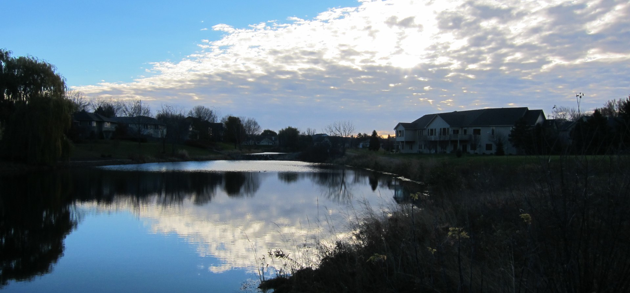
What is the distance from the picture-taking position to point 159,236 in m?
12.4

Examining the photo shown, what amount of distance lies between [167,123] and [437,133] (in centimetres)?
4466

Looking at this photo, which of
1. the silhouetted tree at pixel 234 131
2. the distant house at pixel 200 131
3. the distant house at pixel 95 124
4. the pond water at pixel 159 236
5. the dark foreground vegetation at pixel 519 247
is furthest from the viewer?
the silhouetted tree at pixel 234 131

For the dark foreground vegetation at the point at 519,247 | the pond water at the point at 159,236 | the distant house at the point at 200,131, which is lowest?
the pond water at the point at 159,236

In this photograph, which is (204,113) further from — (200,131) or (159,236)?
(159,236)

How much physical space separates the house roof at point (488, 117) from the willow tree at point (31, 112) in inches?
1756

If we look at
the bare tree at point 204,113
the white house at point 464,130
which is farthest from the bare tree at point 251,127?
the white house at point 464,130

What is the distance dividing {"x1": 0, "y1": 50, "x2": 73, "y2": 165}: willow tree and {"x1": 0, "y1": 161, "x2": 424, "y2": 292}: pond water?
12354mm

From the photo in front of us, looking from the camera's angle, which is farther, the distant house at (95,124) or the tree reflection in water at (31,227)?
the distant house at (95,124)

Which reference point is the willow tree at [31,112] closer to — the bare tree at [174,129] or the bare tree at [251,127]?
the bare tree at [174,129]

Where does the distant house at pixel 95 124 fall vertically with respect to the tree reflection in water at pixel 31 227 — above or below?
above

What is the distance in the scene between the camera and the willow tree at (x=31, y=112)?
33250 mm

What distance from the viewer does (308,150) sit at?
223 feet

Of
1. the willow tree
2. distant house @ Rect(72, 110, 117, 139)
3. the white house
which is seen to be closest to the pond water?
the willow tree

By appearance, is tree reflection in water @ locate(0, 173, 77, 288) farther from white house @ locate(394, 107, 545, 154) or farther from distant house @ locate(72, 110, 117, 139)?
distant house @ locate(72, 110, 117, 139)
